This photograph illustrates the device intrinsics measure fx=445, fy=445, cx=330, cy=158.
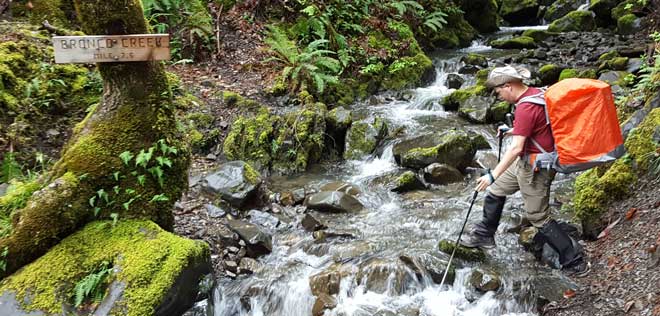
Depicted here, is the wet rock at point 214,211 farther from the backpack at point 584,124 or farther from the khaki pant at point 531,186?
A: the backpack at point 584,124

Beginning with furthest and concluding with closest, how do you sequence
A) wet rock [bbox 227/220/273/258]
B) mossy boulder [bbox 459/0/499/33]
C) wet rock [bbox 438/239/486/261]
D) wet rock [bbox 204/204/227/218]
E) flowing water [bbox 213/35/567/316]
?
mossy boulder [bbox 459/0/499/33]
wet rock [bbox 204/204/227/218]
wet rock [bbox 227/220/273/258]
wet rock [bbox 438/239/486/261]
flowing water [bbox 213/35/567/316]

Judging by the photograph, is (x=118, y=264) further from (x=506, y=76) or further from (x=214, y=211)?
(x=506, y=76)

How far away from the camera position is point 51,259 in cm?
408

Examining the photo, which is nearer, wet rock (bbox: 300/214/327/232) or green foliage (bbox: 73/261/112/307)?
green foliage (bbox: 73/261/112/307)

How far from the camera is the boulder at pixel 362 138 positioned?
29.7ft

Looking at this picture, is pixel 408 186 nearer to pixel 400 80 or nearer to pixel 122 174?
pixel 122 174

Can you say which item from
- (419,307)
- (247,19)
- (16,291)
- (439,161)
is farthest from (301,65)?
(16,291)

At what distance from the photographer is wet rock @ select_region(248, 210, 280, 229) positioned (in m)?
6.52

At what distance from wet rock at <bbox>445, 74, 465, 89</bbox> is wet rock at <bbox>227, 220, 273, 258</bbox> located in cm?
803

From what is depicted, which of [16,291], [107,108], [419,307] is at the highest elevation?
[107,108]

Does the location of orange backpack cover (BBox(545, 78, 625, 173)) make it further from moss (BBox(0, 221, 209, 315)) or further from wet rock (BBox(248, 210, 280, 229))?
wet rock (BBox(248, 210, 280, 229))

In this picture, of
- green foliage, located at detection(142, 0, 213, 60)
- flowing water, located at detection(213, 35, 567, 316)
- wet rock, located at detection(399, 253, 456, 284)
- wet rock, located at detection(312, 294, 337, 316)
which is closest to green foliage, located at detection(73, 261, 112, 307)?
flowing water, located at detection(213, 35, 567, 316)

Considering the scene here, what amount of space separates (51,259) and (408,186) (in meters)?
5.31

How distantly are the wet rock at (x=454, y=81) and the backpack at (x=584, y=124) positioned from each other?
8.14 m
